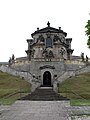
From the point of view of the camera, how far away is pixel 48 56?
210ft

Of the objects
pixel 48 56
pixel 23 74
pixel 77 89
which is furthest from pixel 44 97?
pixel 48 56

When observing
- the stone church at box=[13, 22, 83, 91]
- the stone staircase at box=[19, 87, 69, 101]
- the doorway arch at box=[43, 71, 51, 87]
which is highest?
the stone church at box=[13, 22, 83, 91]

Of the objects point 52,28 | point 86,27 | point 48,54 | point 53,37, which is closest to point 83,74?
point 48,54

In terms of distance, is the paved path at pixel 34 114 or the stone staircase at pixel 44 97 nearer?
the paved path at pixel 34 114

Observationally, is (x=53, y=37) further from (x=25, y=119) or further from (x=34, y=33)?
(x=25, y=119)

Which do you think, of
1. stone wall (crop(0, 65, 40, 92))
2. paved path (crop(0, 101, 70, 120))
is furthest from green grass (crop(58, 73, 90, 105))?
paved path (crop(0, 101, 70, 120))

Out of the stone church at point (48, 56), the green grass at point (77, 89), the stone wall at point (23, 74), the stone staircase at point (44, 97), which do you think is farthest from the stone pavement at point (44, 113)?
the stone church at point (48, 56)

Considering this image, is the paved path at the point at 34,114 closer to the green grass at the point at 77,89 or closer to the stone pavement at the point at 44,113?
the stone pavement at the point at 44,113

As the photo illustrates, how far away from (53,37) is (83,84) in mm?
29382

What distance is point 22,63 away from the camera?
58688 mm

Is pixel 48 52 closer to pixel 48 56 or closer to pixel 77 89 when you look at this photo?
pixel 48 56

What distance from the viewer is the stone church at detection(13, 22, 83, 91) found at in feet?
181

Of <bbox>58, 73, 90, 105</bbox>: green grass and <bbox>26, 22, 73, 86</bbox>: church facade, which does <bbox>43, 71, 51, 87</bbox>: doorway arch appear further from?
<bbox>58, 73, 90, 105</bbox>: green grass

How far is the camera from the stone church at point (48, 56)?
2172 inches
